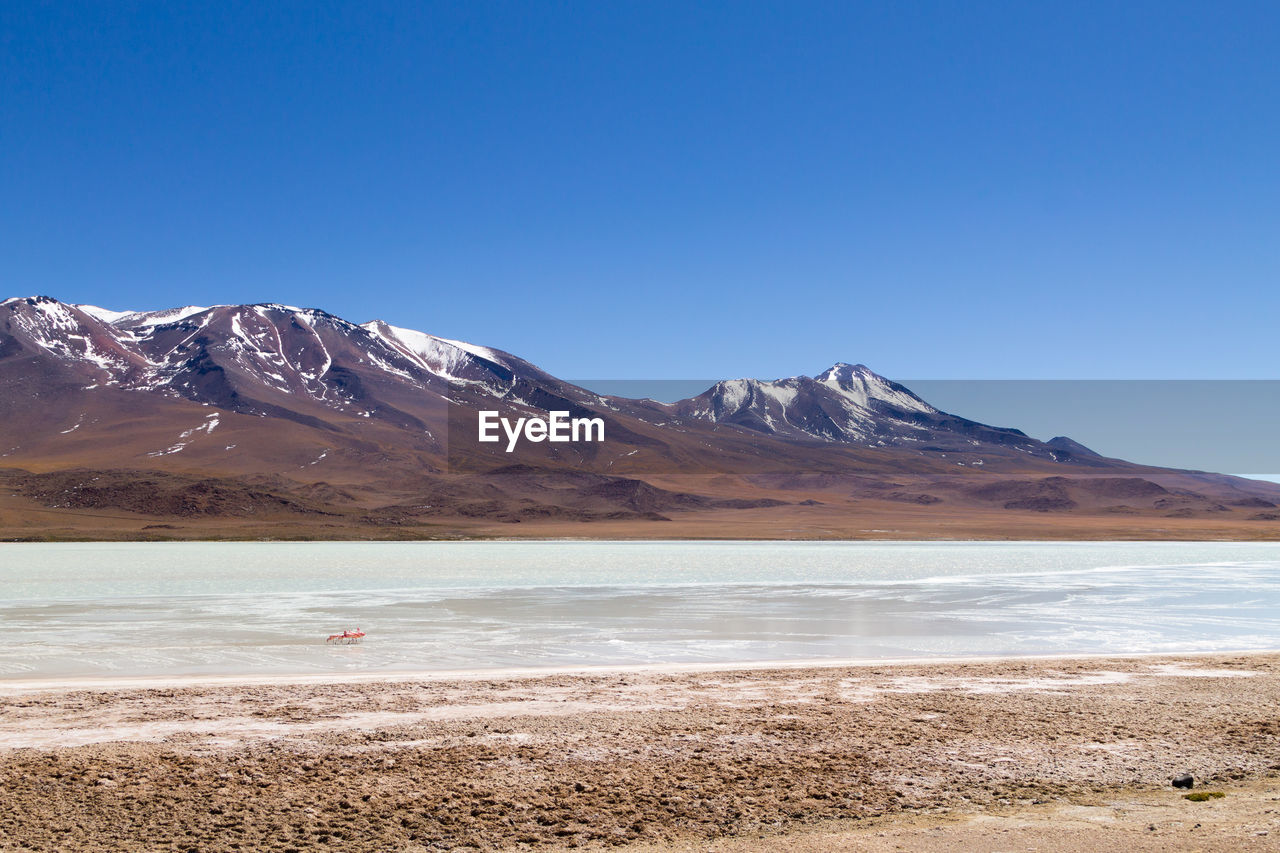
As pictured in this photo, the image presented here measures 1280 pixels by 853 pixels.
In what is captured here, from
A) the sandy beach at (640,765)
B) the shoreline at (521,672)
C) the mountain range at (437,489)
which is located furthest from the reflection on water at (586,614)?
the mountain range at (437,489)

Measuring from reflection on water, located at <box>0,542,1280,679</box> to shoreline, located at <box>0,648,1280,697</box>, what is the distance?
60 centimetres

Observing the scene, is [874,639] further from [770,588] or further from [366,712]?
[770,588]

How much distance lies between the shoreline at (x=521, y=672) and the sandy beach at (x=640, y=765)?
28 cm

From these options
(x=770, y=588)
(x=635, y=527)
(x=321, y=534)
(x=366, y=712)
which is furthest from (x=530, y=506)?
(x=366, y=712)

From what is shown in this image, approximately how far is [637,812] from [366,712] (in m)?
4.81

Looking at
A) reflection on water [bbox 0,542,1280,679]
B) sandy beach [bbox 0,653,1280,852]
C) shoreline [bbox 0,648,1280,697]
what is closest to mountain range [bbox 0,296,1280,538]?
reflection on water [bbox 0,542,1280,679]

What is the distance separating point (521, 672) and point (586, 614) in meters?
9.15

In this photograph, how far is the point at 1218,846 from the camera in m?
6.91

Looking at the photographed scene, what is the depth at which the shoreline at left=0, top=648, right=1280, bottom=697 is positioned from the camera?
13805 mm

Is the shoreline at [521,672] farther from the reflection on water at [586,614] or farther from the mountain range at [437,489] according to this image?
the mountain range at [437,489]

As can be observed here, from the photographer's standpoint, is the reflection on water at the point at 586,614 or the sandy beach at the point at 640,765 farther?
the reflection on water at the point at 586,614

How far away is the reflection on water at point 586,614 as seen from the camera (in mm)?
17438

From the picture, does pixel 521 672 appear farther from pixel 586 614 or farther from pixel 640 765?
pixel 586 614

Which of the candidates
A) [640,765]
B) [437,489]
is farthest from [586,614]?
[437,489]
